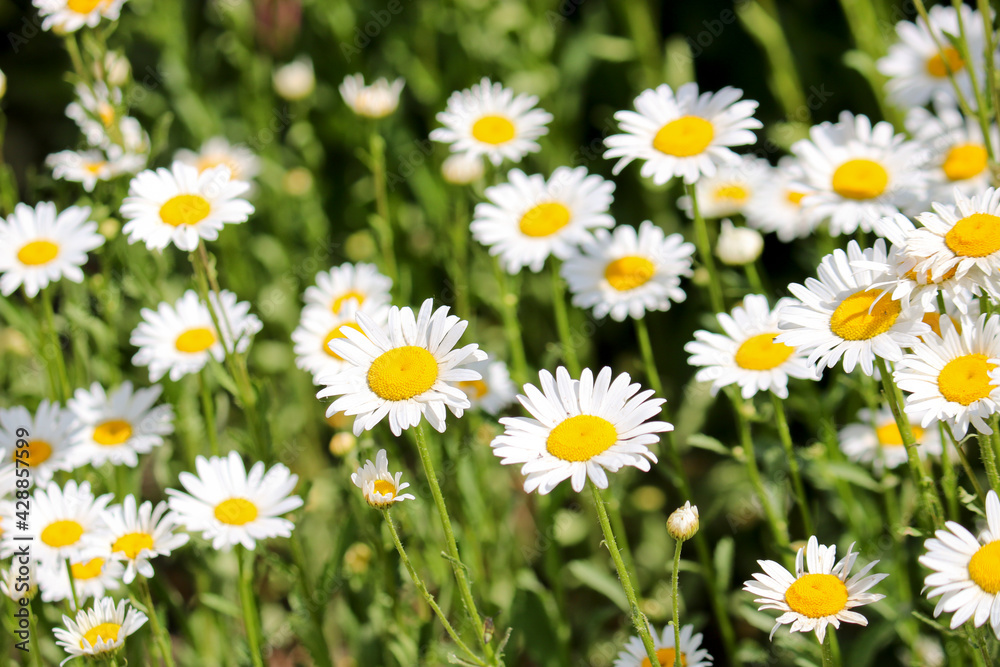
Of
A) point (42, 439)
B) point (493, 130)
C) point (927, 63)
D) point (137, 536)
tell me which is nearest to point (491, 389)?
point (493, 130)

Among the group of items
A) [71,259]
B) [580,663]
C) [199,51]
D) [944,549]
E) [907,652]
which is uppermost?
[199,51]

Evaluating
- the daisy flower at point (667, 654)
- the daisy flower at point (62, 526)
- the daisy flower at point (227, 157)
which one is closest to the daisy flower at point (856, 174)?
the daisy flower at point (667, 654)

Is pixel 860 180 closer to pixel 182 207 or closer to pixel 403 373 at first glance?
pixel 403 373

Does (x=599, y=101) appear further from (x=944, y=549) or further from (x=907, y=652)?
(x=944, y=549)

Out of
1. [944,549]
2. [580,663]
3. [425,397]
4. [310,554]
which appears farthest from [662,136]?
[310,554]

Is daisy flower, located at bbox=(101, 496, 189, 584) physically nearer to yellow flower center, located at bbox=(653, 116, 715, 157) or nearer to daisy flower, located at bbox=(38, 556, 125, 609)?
daisy flower, located at bbox=(38, 556, 125, 609)

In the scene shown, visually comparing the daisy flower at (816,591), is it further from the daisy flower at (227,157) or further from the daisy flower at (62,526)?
the daisy flower at (227,157)
